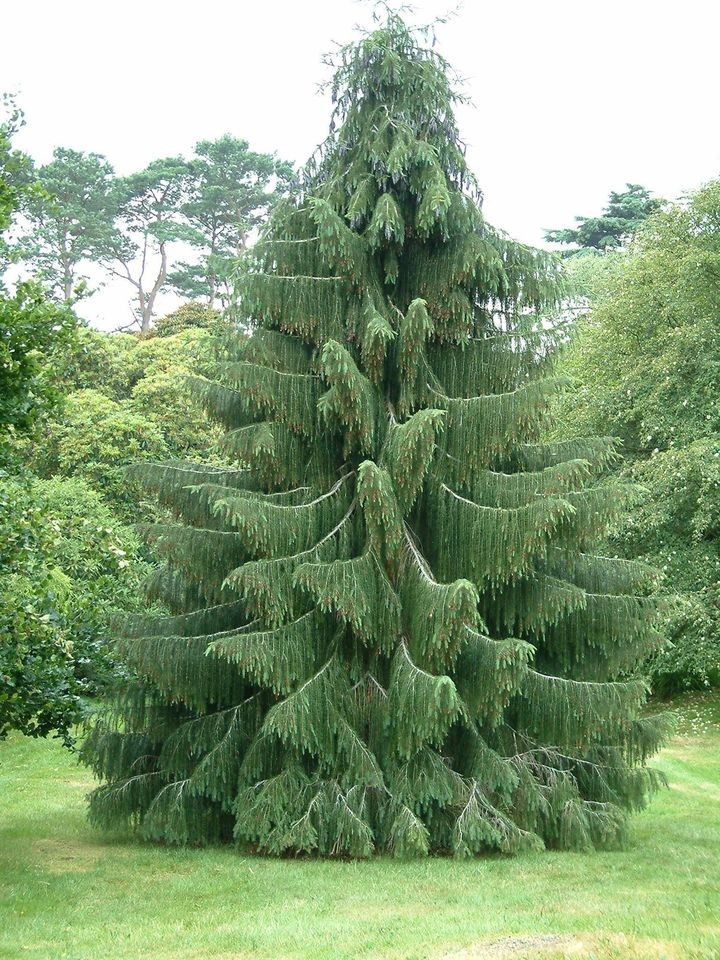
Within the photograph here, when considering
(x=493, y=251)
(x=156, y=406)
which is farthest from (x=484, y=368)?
(x=156, y=406)

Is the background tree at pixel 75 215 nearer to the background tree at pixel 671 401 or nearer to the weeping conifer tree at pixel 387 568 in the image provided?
the background tree at pixel 671 401

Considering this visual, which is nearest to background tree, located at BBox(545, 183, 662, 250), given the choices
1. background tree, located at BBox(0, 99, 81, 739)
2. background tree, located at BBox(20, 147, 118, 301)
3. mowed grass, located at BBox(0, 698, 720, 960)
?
background tree, located at BBox(20, 147, 118, 301)

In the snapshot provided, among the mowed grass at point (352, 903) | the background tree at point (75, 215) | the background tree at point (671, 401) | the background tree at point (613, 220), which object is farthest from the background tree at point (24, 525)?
the background tree at point (613, 220)

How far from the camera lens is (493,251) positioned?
401 inches

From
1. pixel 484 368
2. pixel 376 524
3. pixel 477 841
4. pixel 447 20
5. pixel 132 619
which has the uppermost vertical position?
pixel 447 20

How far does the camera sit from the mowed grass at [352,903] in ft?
20.4

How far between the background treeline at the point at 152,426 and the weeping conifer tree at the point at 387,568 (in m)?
0.74

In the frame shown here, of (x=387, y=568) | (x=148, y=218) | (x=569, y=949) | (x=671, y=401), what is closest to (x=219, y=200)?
(x=148, y=218)

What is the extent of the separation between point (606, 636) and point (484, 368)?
300 cm

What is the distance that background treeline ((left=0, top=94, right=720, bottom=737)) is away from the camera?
310 inches

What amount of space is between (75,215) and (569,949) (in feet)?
130

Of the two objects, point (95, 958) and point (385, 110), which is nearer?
point (95, 958)

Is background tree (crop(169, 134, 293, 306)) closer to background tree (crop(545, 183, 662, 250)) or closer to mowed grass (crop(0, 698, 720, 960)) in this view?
background tree (crop(545, 183, 662, 250))

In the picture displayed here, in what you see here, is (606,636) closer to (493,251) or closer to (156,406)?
(493,251)
